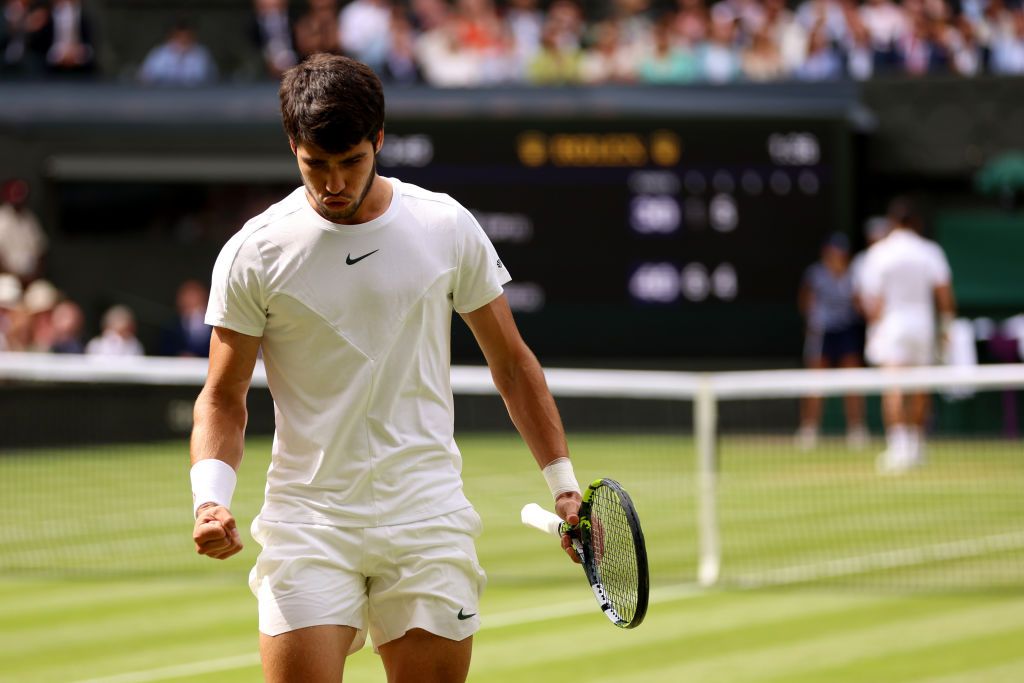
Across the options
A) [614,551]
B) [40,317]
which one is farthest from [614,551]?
[40,317]

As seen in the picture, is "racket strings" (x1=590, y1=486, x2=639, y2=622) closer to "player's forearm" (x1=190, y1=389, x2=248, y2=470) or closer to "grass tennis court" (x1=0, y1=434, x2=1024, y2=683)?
"player's forearm" (x1=190, y1=389, x2=248, y2=470)

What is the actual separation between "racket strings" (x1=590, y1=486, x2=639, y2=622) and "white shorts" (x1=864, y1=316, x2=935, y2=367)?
10384 millimetres

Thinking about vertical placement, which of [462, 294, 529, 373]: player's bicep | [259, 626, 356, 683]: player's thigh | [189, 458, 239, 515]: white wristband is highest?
[462, 294, 529, 373]: player's bicep

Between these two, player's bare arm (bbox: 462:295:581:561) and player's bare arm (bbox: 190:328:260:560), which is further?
player's bare arm (bbox: 462:295:581:561)

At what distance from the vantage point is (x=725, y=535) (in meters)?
10.3

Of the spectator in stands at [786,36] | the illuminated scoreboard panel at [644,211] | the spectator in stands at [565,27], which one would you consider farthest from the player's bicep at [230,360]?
the spectator in stands at [786,36]

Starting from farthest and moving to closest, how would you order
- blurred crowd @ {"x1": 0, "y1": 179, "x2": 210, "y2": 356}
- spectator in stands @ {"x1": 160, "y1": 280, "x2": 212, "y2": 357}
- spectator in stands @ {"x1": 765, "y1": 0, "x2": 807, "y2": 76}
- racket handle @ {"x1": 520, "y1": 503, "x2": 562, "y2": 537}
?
spectator in stands @ {"x1": 765, "y1": 0, "x2": 807, "y2": 76} < spectator in stands @ {"x1": 160, "y1": 280, "x2": 212, "y2": 357} < blurred crowd @ {"x1": 0, "y1": 179, "x2": 210, "y2": 356} < racket handle @ {"x1": 520, "y1": 503, "x2": 562, "y2": 537}

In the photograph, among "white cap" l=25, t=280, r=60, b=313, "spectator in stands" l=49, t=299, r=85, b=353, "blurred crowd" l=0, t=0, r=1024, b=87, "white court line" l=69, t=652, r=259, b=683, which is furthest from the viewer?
"blurred crowd" l=0, t=0, r=1024, b=87

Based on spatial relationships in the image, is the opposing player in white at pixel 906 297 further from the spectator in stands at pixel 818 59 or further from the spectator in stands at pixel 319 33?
the spectator in stands at pixel 319 33

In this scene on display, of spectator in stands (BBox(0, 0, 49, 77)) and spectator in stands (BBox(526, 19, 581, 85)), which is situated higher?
spectator in stands (BBox(0, 0, 49, 77))

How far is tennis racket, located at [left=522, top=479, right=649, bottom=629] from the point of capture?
3924 mm

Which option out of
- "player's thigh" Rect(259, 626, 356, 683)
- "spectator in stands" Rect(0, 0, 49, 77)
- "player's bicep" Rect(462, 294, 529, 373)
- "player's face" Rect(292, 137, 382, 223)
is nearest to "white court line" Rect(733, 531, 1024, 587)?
"player's bicep" Rect(462, 294, 529, 373)

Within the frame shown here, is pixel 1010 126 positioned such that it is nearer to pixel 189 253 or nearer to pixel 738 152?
pixel 738 152

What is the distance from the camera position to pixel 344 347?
387 centimetres
